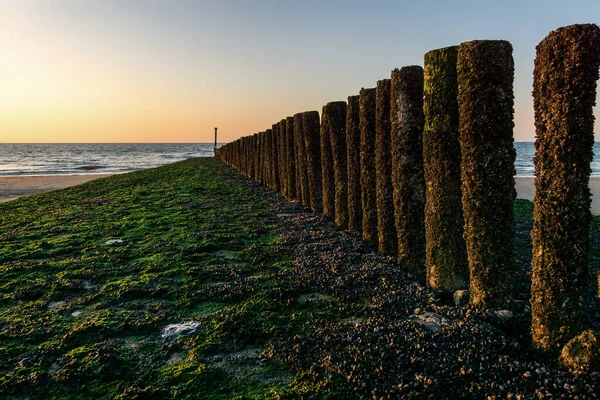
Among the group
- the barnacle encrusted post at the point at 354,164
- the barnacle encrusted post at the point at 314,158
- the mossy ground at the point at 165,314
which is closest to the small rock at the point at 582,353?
the mossy ground at the point at 165,314

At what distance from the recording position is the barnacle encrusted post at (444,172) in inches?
183

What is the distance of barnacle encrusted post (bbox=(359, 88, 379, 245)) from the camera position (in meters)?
6.86

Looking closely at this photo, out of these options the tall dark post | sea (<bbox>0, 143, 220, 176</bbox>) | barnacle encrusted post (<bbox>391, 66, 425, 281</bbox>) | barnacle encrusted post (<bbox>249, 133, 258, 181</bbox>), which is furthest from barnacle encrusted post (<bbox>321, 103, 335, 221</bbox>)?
sea (<bbox>0, 143, 220, 176</bbox>)

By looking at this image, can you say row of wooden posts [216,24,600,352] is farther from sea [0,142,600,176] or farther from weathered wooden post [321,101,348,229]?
sea [0,142,600,176]

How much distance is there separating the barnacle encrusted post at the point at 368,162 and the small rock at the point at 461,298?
2569 millimetres

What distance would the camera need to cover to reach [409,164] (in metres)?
5.54

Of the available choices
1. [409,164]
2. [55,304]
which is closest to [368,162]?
[409,164]

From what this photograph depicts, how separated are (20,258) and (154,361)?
516cm

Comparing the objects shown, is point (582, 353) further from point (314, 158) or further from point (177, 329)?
point (314, 158)

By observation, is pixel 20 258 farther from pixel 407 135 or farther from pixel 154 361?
pixel 407 135

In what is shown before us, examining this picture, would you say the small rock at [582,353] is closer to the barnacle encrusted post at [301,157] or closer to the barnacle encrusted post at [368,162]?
the barnacle encrusted post at [368,162]

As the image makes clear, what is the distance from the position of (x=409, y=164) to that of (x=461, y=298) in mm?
1879

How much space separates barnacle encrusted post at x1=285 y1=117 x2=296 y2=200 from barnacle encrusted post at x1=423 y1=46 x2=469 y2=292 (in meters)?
8.66

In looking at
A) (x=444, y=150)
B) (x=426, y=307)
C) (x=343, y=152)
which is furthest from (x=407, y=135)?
(x=343, y=152)
